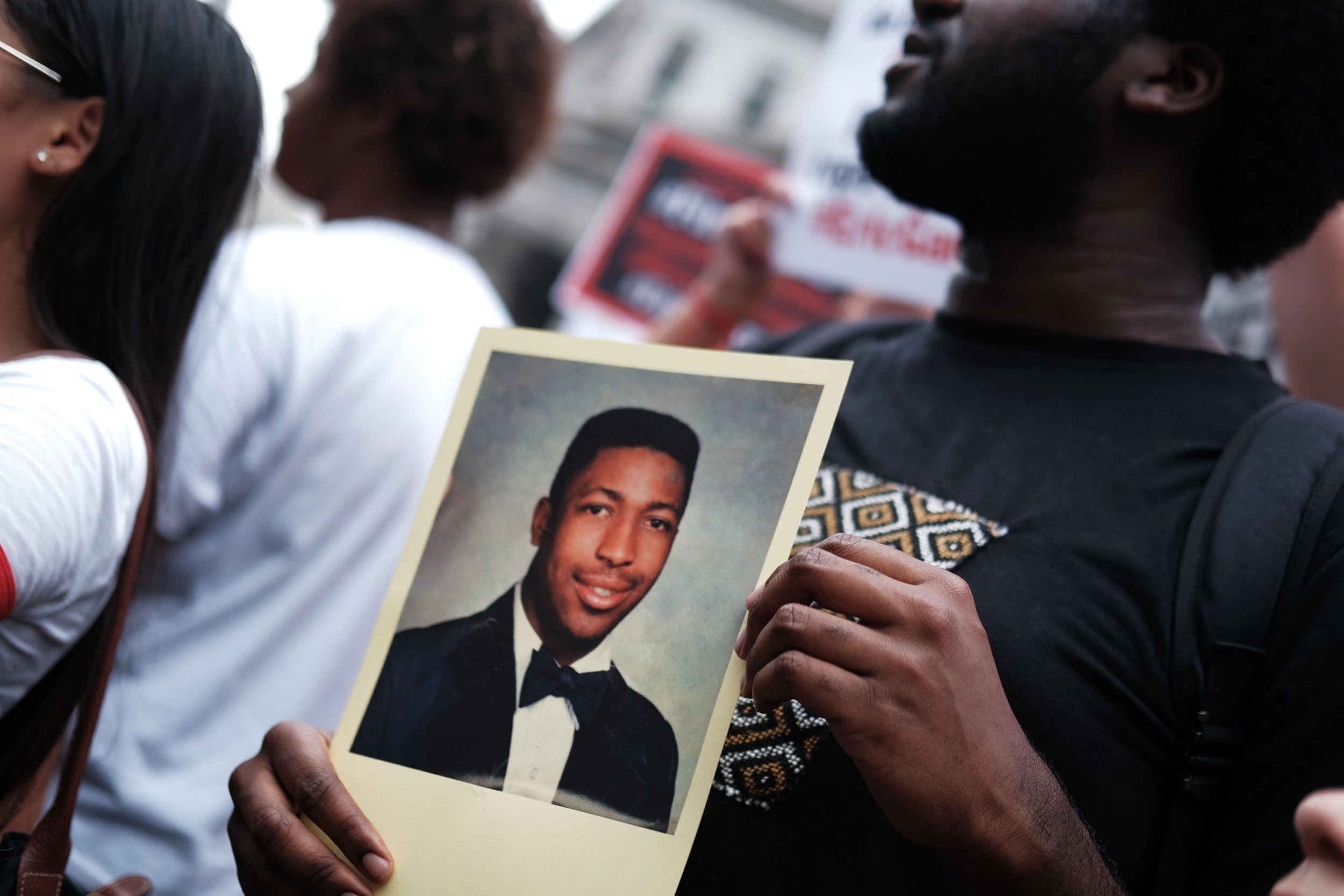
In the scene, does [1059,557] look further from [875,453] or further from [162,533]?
[162,533]

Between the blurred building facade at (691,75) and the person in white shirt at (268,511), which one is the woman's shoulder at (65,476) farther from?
the blurred building facade at (691,75)

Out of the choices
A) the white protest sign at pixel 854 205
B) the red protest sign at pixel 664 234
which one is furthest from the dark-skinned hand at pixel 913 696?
the red protest sign at pixel 664 234

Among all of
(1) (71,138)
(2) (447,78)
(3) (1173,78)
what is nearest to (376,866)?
(1) (71,138)

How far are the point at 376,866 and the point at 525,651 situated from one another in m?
0.24

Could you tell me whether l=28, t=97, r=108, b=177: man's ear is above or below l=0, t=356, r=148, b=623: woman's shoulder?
above

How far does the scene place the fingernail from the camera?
3.34ft

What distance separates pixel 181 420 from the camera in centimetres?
179

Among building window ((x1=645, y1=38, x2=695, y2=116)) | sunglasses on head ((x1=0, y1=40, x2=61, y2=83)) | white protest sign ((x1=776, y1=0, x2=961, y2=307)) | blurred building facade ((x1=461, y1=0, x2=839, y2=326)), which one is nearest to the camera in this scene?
sunglasses on head ((x1=0, y1=40, x2=61, y2=83))

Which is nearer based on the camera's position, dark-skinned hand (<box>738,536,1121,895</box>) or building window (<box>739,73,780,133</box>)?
dark-skinned hand (<box>738,536,1121,895</box>)

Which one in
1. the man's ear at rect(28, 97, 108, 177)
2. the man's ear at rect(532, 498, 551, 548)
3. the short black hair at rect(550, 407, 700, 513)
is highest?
the man's ear at rect(28, 97, 108, 177)

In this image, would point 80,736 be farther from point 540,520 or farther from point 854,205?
point 854,205

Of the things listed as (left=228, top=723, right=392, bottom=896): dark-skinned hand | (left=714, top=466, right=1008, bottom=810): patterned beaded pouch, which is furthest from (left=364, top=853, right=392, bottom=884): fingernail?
(left=714, top=466, right=1008, bottom=810): patterned beaded pouch

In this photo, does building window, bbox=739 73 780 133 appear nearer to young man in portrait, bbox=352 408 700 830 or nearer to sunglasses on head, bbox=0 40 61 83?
sunglasses on head, bbox=0 40 61 83

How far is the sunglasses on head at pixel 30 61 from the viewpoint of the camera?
1267 millimetres
